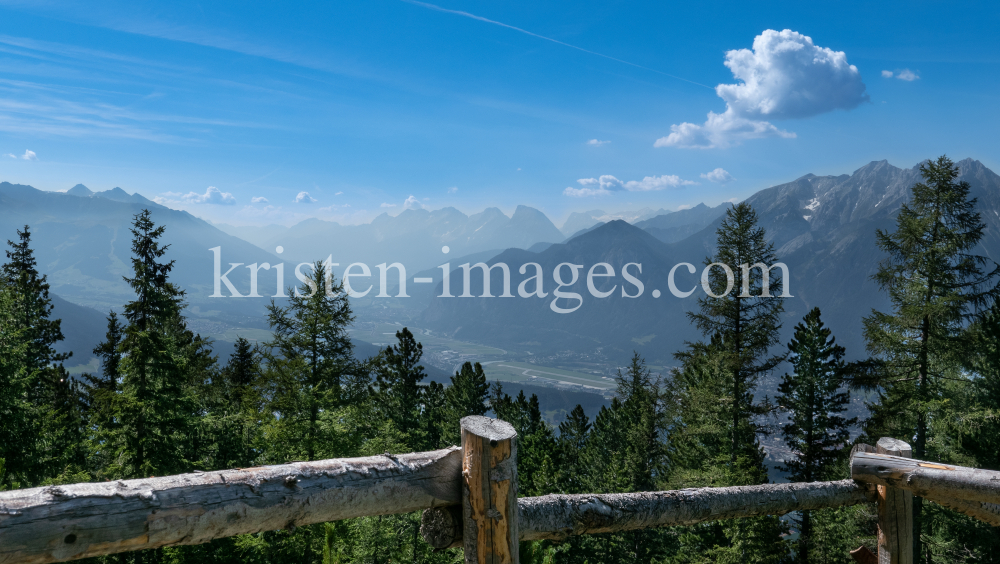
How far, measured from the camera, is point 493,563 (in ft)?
7.79

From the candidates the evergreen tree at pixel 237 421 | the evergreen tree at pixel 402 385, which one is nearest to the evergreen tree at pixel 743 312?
the evergreen tree at pixel 237 421

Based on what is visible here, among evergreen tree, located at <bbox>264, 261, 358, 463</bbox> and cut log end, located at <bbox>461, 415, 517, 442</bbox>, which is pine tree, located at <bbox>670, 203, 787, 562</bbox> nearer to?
evergreen tree, located at <bbox>264, 261, 358, 463</bbox>

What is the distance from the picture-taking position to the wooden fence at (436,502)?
66.9 inches

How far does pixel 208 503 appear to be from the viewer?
6.17 feet

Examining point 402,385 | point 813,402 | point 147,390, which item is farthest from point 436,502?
point 402,385

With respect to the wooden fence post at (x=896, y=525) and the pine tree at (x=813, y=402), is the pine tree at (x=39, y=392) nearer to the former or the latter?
the wooden fence post at (x=896, y=525)

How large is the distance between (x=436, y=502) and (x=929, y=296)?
63.2ft

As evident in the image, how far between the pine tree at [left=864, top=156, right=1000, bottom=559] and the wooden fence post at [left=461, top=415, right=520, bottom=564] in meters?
18.4

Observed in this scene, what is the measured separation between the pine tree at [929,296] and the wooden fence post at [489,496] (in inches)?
724

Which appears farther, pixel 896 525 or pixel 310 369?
pixel 310 369

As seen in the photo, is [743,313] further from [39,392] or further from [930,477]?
[39,392]

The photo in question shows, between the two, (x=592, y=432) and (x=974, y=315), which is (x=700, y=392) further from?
(x=592, y=432)

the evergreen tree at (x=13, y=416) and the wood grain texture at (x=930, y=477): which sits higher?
the wood grain texture at (x=930, y=477)

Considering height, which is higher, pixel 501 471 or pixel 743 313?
pixel 501 471
